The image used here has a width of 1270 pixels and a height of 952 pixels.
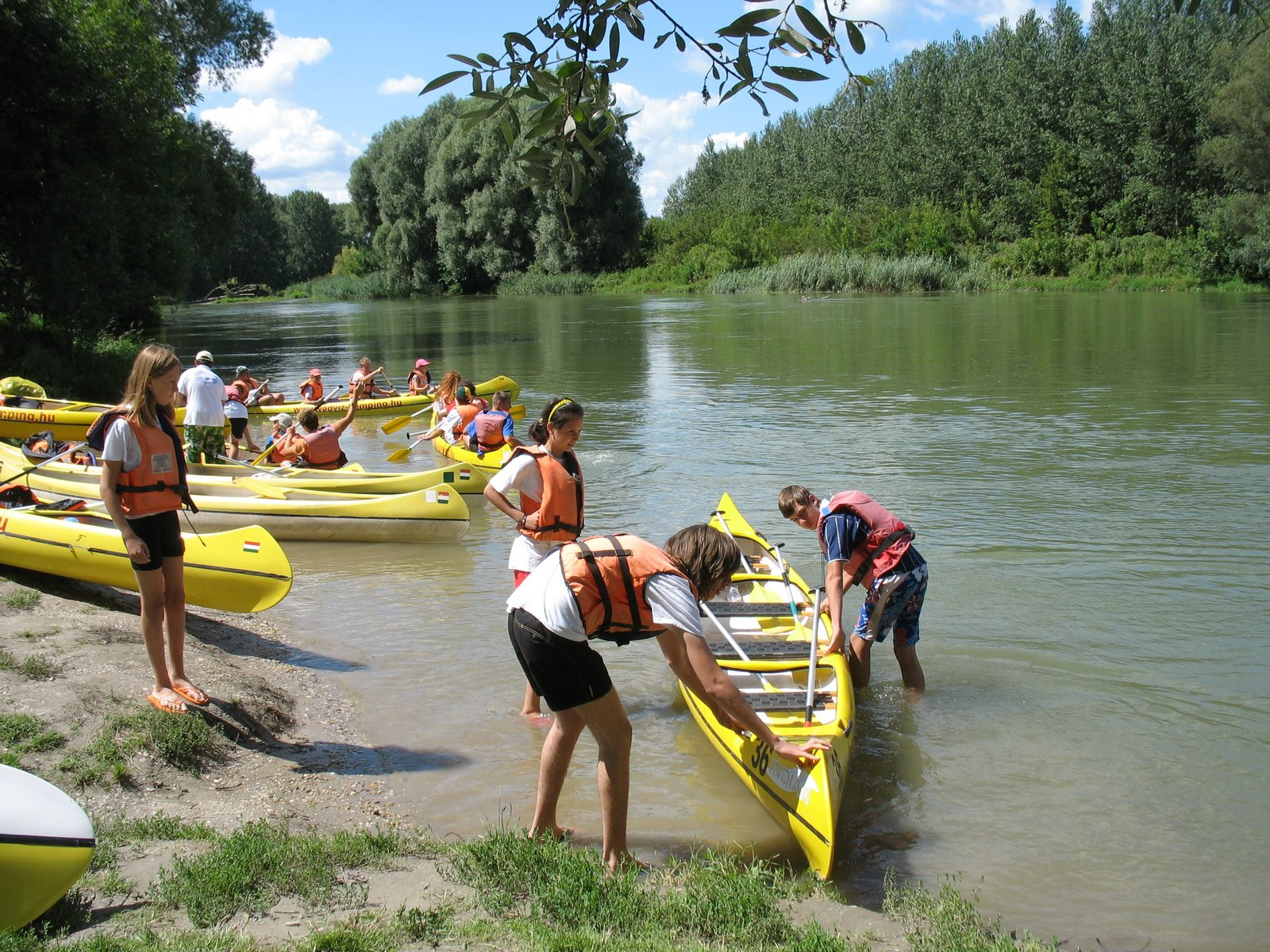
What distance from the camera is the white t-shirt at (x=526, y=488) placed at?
570cm

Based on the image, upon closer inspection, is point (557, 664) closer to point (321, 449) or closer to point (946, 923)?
point (946, 923)

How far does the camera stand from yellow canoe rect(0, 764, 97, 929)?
10.4 ft

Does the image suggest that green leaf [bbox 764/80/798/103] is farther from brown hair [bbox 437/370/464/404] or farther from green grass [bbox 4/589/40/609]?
brown hair [bbox 437/370/464/404]

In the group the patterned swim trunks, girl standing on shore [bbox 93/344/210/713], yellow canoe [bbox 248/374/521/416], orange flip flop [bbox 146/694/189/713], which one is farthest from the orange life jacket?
yellow canoe [bbox 248/374/521/416]

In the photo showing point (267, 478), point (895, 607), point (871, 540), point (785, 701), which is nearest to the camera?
point (785, 701)

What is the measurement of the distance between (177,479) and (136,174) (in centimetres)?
1798

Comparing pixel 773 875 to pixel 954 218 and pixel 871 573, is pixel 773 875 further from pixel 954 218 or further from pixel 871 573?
pixel 954 218

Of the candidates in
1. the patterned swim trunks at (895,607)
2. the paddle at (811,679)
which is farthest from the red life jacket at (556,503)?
the patterned swim trunks at (895,607)

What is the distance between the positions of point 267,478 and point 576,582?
307 inches

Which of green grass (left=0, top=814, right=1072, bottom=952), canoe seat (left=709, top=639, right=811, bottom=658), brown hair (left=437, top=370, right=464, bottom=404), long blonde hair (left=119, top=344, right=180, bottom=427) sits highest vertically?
long blonde hair (left=119, top=344, right=180, bottom=427)

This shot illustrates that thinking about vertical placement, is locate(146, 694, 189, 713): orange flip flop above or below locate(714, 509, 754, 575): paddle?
below

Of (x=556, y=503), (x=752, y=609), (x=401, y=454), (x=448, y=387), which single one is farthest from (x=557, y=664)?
(x=401, y=454)

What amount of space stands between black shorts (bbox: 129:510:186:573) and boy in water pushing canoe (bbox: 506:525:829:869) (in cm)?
209

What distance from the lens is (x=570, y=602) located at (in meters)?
3.64
